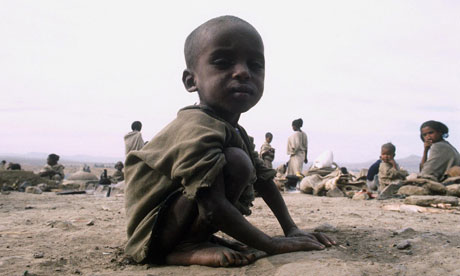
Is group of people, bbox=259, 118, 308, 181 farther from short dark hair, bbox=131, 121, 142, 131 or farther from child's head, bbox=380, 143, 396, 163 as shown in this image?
child's head, bbox=380, 143, 396, 163

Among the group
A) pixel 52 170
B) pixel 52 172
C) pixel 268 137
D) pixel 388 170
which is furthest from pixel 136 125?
pixel 388 170

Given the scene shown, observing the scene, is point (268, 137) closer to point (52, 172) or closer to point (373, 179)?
point (373, 179)

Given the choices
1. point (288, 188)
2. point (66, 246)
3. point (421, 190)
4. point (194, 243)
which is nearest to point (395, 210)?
point (421, 190)

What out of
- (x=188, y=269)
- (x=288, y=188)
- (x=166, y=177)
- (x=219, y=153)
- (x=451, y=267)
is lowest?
(x=288, y=188)

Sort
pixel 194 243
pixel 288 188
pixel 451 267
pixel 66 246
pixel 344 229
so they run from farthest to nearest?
pixel 288 188
pixel 344 229
pixel 66 246
pixel 194 243
pixel 451 267

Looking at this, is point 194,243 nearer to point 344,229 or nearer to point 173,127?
point 173,127

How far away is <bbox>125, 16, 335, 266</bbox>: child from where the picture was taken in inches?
68.5

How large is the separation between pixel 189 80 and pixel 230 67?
0.32 m

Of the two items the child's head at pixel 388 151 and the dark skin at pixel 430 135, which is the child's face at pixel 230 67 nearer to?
the dark skin at pixel 430 135

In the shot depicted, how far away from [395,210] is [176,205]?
11.1 feet

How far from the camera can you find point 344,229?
9.20 feet

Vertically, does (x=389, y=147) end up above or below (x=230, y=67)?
below

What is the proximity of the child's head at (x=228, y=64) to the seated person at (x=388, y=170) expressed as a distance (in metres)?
5.53

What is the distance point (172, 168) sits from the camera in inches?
71.0
